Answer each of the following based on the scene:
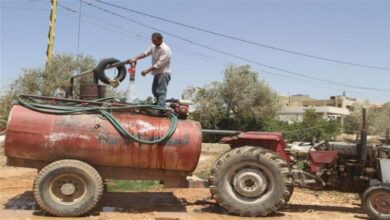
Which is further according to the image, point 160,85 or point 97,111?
point 160,85

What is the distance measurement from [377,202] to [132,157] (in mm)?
4318

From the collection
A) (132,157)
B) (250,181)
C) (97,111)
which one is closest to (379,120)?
(250,181)

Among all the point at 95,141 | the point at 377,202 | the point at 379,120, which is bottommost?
the point at 377,202

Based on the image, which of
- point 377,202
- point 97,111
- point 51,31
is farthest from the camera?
point 51,31

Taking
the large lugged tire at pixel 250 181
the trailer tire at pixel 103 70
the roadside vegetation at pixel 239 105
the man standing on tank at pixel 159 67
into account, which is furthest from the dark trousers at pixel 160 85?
the roadside vegetation at pixel 239 105

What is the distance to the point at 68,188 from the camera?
28.5 feet

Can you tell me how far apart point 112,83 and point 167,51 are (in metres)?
1.26

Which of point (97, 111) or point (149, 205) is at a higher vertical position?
point (97, 111)

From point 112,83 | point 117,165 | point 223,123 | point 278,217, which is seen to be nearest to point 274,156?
point 278,217

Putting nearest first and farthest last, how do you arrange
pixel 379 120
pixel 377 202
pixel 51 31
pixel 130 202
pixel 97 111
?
pixel 377 202 → pixel 97 111 → pixel 130 202 → pixel 51 31 → pixel 379 120

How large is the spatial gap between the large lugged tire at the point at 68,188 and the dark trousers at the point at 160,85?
211 centimetres

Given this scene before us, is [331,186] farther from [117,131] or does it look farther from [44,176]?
[44,176]

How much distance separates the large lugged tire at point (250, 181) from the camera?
29.6ft

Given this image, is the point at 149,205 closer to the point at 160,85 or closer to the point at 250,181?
the point at 250,181
